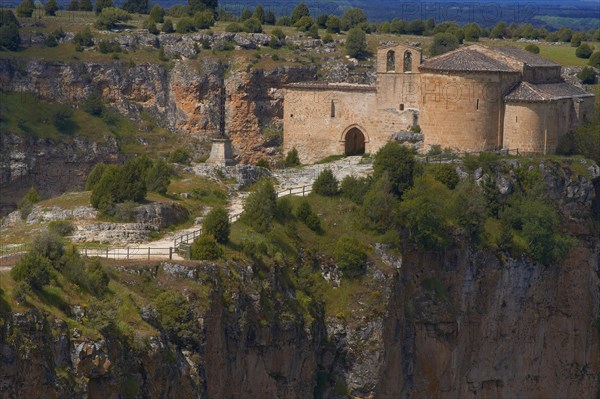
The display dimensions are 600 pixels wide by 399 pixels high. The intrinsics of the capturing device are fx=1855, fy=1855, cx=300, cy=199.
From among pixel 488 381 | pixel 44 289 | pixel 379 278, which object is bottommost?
pixel 488 381

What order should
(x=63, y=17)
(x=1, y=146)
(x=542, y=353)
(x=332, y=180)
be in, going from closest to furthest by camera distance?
(x=332, y=180) → (x=542, y=353) → (x=1, y=146) → (x=63, y=17)

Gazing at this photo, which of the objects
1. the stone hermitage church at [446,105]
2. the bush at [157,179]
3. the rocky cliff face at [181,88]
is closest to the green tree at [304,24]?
the rocky cliff face at [181,88]

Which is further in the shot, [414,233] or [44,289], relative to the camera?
[414,233]

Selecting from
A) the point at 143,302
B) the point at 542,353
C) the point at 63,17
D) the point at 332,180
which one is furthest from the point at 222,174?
the point at 63,17

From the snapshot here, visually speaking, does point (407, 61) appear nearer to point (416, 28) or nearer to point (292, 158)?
point (292, 158)

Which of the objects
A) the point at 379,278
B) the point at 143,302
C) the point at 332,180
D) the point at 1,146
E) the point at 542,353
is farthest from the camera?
A: the point at 1,146

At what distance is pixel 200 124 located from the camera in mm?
88562

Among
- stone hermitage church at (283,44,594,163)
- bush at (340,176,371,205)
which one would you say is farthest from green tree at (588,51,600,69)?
bush at (340,176,371,205)

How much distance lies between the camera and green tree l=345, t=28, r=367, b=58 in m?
90.5

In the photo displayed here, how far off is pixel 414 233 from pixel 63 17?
1566 inches

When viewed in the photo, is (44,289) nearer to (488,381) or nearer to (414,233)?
(414,233)

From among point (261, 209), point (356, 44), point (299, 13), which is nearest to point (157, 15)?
point (299, 13)

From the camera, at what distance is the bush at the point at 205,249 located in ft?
176

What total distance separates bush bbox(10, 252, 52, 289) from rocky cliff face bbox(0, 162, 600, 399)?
2.17 metres
